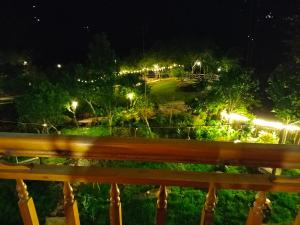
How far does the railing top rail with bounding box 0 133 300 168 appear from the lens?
123cm

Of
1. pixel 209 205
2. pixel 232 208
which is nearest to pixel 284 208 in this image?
pixel 232 208

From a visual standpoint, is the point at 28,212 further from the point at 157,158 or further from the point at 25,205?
the point at 157,158

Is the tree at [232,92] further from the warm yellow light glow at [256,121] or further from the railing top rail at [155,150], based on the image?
the railing top rail at [155,150]

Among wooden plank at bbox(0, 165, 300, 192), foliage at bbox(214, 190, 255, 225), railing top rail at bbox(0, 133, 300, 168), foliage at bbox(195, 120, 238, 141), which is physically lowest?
foliage at bbox(214, 190, 255, 225)

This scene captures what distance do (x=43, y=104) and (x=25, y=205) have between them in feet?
40.5

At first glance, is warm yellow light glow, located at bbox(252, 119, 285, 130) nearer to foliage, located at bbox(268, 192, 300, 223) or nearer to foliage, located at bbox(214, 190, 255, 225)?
foliage, located at bbox(268, 192, 300, 223)

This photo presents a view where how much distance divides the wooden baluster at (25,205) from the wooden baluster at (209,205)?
0.92 m

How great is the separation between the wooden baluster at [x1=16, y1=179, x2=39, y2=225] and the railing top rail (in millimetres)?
240

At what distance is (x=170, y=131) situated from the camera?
1403 centimetres

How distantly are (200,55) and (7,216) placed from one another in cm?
2429

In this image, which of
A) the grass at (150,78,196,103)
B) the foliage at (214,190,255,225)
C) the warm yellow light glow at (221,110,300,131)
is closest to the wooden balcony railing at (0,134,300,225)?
the foliage at (214,190,255,225)

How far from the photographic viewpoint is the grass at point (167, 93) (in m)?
21.1

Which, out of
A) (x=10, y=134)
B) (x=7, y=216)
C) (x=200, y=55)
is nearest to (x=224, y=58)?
(x=200, y=55)

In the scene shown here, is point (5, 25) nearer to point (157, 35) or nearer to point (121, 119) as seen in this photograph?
point (157, 35)
